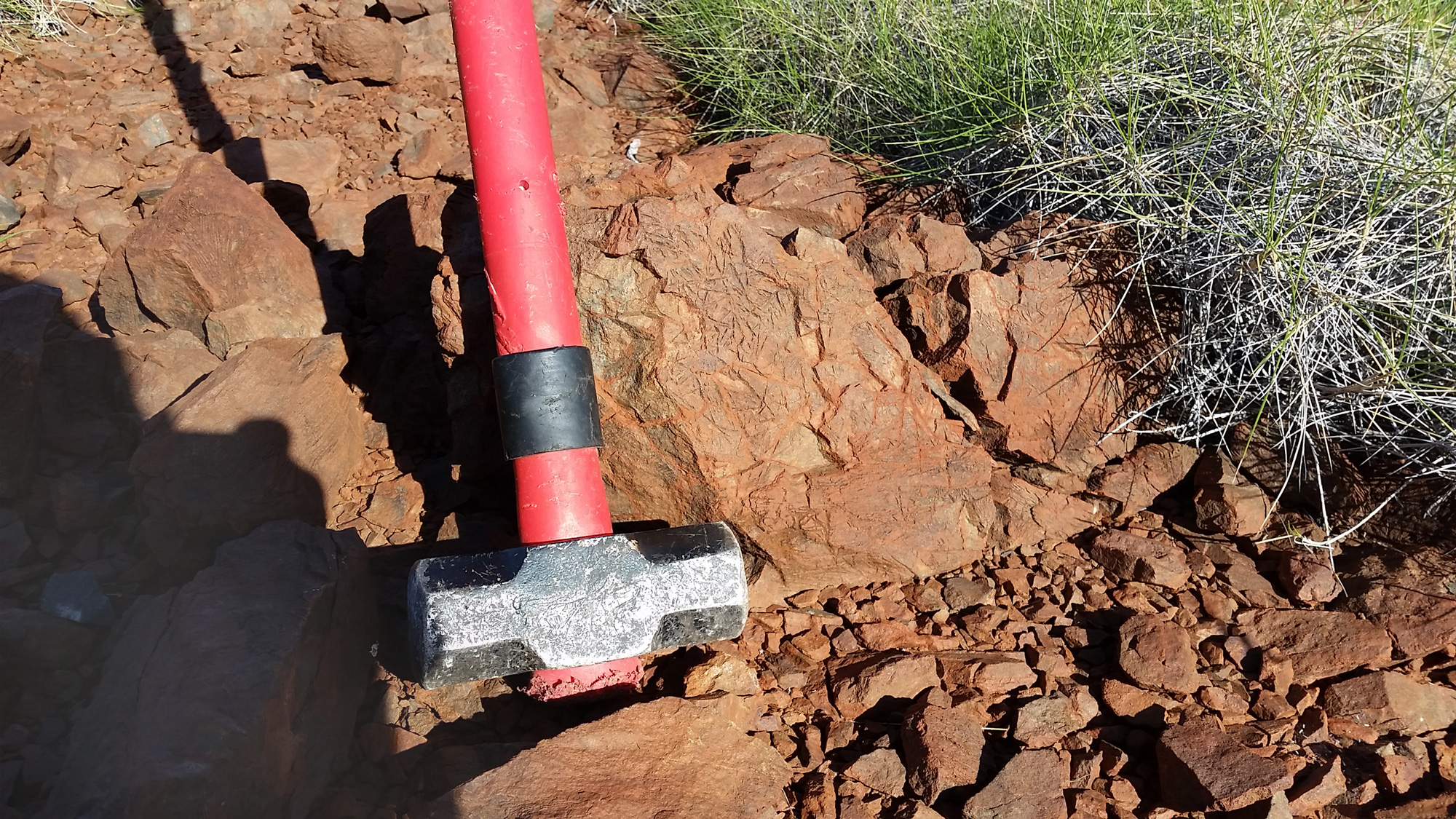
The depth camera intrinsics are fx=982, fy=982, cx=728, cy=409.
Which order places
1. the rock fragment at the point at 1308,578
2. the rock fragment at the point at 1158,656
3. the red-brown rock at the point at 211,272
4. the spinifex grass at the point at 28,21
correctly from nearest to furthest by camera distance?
the rock fragment at the point at 1158,656
the rock fragment at the point at 1308,578
the red-brown rock at the point at 211,272
the spinifex grass at the point at 28,21

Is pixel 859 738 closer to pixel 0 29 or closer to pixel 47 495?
pixel 47 495

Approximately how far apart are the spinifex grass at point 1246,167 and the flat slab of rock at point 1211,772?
773mm

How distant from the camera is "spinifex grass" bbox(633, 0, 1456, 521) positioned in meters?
2.32

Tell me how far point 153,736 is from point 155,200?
235 cm

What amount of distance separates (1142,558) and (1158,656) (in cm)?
33

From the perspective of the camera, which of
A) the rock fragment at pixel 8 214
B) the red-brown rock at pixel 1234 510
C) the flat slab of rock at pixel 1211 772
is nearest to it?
the flat slab of rock at pixel 1211 772

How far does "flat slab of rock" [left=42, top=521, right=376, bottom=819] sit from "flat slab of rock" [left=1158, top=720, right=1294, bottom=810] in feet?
4.71

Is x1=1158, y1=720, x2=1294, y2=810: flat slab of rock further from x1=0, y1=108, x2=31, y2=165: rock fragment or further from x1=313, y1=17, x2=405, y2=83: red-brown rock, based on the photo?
x1=0, y1=108, x2=31, y2=165: rock fragment

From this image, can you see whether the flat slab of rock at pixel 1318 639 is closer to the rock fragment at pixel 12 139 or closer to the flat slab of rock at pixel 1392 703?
the flat slab of rock at pixel 1392 703

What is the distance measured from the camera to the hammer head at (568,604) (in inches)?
64.0

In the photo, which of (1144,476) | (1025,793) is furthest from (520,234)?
(1144,476)

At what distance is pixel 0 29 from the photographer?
3.96 m

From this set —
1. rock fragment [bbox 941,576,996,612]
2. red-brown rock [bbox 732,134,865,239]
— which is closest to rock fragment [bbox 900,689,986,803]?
rock fragment [bbox 941,576,996,612]

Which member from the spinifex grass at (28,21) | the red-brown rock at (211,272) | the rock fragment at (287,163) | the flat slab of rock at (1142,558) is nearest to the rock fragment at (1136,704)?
the flat slab of rock at (1142,558)
